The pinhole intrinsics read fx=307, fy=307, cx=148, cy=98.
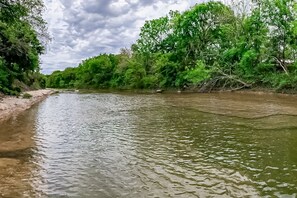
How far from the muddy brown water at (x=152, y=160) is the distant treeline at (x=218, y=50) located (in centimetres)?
2606

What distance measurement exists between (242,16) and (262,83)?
1212cm

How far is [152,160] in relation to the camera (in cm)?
895

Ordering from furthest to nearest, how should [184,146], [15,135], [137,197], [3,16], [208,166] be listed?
[3,16]
[15,135]
[184,146]
[208,166]
[137,197]

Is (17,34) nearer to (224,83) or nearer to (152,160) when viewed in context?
(152,160)

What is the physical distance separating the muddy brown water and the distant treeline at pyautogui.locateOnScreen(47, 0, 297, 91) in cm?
2606

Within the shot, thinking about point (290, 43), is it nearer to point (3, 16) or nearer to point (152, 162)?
point (3, 16)

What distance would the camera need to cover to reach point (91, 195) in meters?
6.33

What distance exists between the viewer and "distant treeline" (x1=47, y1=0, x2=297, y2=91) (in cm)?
3781

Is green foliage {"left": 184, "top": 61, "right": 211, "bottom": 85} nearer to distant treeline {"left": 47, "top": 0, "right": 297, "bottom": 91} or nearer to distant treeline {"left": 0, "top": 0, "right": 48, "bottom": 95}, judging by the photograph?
distant treeline {"left": 47, "top": 0, "right": 297, "bottom": 91}

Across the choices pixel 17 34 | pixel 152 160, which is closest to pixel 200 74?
pixel 17 34

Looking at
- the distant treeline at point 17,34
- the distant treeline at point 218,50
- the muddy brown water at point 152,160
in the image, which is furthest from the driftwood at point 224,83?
the muddy brown water at point 152,160

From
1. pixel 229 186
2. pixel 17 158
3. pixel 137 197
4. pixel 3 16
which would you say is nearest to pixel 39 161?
pixel 17 158

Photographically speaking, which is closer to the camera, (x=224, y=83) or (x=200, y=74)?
(x=200, y=74)

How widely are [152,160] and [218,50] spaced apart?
46075mm
